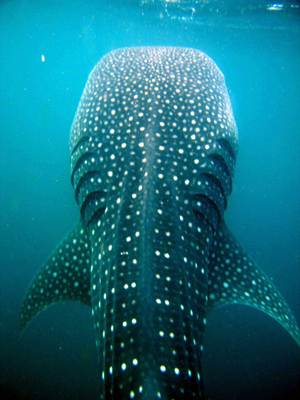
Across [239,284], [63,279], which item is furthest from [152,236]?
[63,279]

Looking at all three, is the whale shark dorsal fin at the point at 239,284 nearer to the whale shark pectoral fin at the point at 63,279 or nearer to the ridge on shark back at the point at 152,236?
the ridge on shark back at the point at 152,236

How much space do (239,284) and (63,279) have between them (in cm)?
183

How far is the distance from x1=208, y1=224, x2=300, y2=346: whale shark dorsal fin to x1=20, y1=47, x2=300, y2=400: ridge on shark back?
0.4 inches

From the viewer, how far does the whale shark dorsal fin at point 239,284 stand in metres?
3.02

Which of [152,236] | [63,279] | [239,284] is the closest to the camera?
[152,236]

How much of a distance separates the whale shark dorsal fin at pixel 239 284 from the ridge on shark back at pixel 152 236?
0.01 metres

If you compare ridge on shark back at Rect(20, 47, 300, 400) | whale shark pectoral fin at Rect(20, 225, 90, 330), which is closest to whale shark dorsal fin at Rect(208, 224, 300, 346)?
ridge on shark back at Rect(20, 47, 300, 400)

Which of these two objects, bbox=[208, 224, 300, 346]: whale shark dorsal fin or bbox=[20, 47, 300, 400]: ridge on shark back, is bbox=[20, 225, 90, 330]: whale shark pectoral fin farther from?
bbox=[208, 224, 300, 346]: whale shark dorsal fin

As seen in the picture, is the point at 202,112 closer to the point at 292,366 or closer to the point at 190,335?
the point at 190,335

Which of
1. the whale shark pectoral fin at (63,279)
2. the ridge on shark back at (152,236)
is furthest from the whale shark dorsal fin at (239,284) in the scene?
the whale shark pectoral fin at (63,279)

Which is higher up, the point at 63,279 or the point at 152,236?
the point at 152,236

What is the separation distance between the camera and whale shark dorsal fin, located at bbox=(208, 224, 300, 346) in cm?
302

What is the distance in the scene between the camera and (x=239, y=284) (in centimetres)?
315

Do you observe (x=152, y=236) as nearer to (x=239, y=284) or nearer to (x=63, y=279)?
(x=239, y=284)
